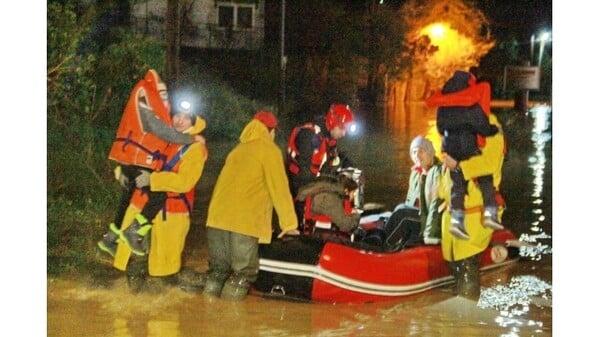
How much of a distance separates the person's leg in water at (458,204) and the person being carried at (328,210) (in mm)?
1027

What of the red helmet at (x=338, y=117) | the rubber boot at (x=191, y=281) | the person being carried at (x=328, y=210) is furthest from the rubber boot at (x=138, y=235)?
the red helmet at (x=338, y=117)

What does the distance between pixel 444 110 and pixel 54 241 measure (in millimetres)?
4368

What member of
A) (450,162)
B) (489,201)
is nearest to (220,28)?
(450,162)

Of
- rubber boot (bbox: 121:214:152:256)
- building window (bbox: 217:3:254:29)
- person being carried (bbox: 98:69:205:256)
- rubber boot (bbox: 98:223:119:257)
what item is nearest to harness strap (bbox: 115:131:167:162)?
person being carried (bbox: 98:69:205:256)

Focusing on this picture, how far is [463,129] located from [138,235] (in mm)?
2787

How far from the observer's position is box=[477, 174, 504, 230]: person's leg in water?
8.43 meters

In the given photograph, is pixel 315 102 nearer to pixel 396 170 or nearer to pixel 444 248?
pixel 396 170

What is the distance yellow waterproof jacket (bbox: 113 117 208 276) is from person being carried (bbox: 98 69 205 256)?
3.5 inches

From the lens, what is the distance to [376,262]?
8555 mm

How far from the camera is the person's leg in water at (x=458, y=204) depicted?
8406mm

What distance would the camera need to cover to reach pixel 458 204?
8430 mm

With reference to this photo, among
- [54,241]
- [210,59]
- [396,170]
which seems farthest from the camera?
[210,59]

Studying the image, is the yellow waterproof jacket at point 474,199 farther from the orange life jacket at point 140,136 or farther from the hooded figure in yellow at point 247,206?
the orange life jacket at point 140,136
